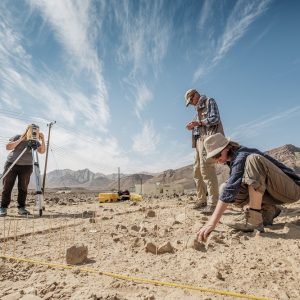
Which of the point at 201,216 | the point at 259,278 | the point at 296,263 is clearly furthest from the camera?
the point at 201,216

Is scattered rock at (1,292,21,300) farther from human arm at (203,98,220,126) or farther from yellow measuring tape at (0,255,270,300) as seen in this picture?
human arm at (203,98,220,126)

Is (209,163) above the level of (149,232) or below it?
above

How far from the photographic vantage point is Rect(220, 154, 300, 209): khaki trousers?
8.71ft

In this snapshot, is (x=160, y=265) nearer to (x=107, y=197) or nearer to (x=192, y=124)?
(x=192, y=124)

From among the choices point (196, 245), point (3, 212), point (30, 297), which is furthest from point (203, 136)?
point (3, 212)

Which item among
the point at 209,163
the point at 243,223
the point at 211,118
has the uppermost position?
the point at 211,118

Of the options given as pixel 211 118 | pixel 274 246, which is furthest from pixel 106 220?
pixel 274 246

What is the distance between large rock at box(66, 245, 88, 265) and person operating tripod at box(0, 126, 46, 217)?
3.31 metres

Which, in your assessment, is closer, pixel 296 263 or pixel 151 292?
pixel 151 292

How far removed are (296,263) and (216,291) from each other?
2.38ft

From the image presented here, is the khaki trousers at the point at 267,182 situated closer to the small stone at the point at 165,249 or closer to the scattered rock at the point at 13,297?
the small stone at the point at 165,249

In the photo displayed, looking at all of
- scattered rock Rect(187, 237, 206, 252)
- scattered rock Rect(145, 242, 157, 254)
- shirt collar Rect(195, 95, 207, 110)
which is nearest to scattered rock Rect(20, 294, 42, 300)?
scattered rock Rect(145, 242, 157, 254)

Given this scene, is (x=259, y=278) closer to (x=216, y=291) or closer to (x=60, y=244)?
(x=216, y=291)

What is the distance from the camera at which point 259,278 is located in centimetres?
189
